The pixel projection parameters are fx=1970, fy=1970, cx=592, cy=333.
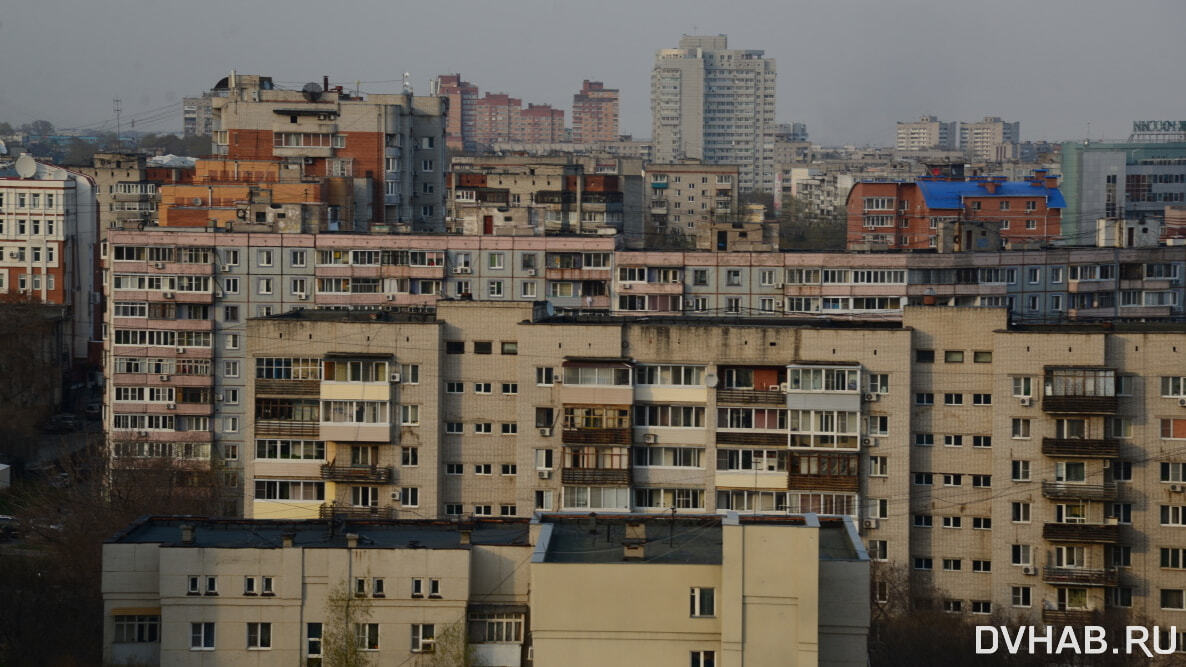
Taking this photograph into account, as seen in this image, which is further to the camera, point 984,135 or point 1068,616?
point 984,135

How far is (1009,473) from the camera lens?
22.3 m

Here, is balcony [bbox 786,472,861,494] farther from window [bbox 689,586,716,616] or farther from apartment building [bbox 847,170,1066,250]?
apartment building [bbox 847,170,1066,250]

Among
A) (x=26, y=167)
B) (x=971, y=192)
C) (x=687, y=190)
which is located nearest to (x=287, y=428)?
(x=26, y=167)

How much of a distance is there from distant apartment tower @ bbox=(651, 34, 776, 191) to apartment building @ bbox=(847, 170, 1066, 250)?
8654 cm

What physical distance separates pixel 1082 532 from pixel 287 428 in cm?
919

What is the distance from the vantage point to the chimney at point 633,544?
16.6m

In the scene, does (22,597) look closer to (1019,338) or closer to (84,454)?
(1019,338)

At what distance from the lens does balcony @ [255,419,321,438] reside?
23094 millimetres

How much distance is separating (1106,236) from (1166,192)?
32.0 meters

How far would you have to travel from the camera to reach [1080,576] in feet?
71.6

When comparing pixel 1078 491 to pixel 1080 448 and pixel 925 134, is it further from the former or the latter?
pixel 925 134

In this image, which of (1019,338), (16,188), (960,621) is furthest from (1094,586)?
(16,188)

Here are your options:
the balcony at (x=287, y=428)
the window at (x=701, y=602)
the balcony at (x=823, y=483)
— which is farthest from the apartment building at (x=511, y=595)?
the balcony at (x=287, y=428)

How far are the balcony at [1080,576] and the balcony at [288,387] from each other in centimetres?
859
